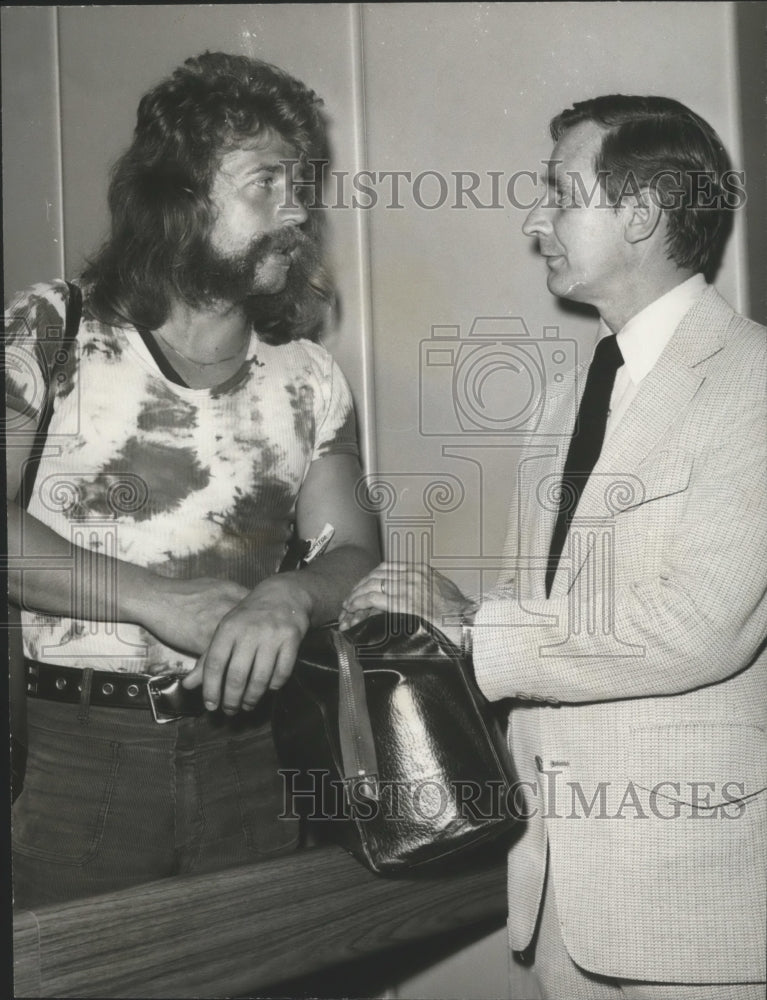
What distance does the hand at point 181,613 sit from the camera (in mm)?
1422

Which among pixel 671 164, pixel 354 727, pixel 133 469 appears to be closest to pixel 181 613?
pixel 133 469

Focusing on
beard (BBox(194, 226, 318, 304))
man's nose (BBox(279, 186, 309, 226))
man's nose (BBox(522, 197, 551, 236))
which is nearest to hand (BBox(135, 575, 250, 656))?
beard (BBox(194, 226, 318, 304))

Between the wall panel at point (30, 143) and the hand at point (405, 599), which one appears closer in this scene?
the hand at point (405, 599)

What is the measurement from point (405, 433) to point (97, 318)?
0.50m

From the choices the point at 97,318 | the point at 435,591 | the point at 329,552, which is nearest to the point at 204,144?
the point at 97,318

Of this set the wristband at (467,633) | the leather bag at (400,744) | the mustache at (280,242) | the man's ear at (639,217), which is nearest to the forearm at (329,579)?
the leather bag at (400,744)

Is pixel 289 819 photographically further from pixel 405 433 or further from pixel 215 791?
pixel 405 433

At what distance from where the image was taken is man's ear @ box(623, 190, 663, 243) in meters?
1.37

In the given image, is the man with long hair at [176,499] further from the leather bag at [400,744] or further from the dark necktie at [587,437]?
the dark necktie at [587,437]

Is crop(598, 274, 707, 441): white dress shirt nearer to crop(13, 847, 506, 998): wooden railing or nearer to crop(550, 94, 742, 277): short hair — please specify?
crop(550, 94, 742, 277): short hair

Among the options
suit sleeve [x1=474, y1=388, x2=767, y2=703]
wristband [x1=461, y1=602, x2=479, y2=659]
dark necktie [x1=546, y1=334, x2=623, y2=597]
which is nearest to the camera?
suit sleeve [x1=474, y1=388, x2=767, y2=703]

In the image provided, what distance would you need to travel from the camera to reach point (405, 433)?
64.0 inches
